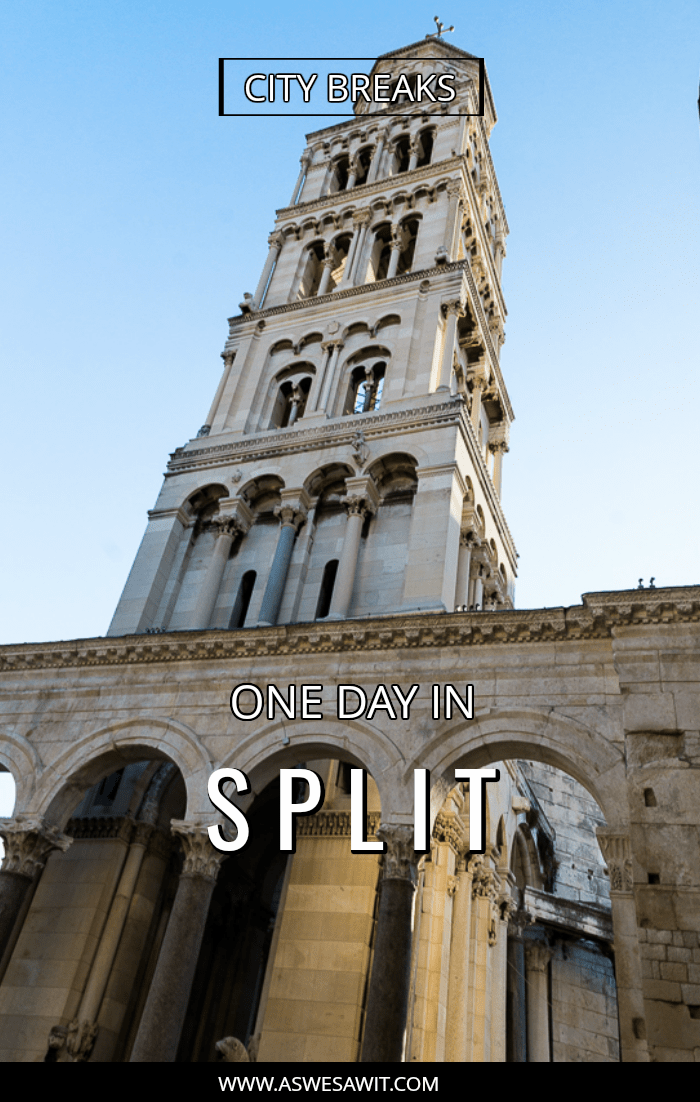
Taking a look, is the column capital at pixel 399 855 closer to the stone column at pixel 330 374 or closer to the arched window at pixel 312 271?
the stone column at pixel 330 374

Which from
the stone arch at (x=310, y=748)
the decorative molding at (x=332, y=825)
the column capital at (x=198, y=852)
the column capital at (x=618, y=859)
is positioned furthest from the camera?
the decorative molding at (x=332, y=825)

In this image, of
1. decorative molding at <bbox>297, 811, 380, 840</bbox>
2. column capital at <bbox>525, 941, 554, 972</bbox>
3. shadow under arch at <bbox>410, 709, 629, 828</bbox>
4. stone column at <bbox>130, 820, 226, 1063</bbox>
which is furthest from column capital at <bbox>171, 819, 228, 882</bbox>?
column capital at <bbox>525, 941, 554, 972</bbox>

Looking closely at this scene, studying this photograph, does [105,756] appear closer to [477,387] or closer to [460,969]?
[460,969]

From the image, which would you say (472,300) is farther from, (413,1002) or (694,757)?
(413,1002)

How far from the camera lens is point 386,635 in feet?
52.4

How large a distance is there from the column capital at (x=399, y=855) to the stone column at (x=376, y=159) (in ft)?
87.0

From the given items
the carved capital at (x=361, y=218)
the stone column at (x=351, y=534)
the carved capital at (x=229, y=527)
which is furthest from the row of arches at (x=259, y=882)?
the carved capital at (x=361, y=218)

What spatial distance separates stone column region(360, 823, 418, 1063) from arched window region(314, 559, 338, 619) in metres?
8.08

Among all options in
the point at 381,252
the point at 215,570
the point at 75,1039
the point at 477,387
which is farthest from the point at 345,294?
the point at 75,1039

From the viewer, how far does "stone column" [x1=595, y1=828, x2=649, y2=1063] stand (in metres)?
11.3

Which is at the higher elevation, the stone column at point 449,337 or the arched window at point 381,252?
the arched window at point 381,252

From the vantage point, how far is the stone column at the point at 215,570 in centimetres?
2178

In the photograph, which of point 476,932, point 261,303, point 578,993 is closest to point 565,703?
point 476,932

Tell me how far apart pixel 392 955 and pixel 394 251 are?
77.2 ft
